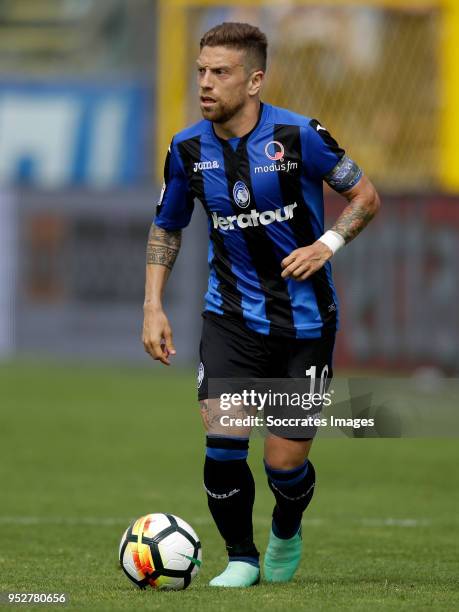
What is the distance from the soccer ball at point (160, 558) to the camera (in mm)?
6129

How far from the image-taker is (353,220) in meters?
6.24

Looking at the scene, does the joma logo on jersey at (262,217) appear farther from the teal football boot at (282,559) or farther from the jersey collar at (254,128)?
the teal football boot at (282,559)

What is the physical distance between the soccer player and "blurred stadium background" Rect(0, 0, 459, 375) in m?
11.7

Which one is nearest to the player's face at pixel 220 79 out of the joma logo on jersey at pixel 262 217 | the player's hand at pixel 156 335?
the joma logo on jersey at pixel 262 217

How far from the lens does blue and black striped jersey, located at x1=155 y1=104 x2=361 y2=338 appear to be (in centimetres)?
622

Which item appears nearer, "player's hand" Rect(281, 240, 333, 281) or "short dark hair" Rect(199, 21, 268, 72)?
"player's hand" Rect(281, 240, 333, 281)

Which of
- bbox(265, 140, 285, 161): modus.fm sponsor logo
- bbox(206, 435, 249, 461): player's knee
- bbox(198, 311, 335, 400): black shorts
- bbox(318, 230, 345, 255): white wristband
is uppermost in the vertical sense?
bbox(265, 140, 285, 161): modus.fm sponsor logo

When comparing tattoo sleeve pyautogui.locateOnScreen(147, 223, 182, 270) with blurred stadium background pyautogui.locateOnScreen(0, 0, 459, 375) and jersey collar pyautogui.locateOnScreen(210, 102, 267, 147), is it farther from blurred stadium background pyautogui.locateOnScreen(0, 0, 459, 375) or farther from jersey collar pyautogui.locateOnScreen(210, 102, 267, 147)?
blurred stadium background pyautogui.locateOnScreen(0, 0, 459, 375)

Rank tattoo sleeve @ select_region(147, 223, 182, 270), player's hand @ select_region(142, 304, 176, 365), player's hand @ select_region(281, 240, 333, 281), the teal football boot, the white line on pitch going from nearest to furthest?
1. player's hand @ select_region(281, 240, 333, 281)
2. player's hand @ select_region(142, 304, 176, 365)
3. the teal football boot
4. tattoo sleeve @ select_region(147, 223, 182, 270)
5. the white line on pitch

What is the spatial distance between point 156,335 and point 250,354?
39cm

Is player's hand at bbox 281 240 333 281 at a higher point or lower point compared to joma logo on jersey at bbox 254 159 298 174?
lower

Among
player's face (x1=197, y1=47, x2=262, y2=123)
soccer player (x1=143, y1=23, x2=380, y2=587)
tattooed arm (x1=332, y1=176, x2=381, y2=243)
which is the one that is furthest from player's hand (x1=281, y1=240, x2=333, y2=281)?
player's face (x1=197, y1=47, x2=262, y2=123)

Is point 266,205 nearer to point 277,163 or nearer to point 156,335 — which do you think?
point 277,163

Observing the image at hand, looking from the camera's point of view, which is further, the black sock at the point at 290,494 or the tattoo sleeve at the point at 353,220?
the black sock at the point at 290,494
